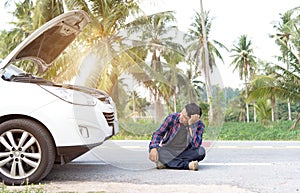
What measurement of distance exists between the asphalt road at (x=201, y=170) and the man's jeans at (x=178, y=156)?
15 cm

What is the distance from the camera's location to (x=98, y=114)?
4.70m

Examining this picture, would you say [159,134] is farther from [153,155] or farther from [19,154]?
[19,154]

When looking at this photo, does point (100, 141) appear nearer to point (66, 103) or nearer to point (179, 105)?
point (66, 103)

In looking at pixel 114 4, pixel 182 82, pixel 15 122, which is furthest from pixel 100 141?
pixel 114 4

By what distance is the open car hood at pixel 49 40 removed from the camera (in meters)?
4.50

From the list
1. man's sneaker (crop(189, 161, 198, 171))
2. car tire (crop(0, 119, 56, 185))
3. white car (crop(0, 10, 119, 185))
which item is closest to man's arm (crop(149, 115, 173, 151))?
man's sneaker (crop(189, 161, 198, 171))

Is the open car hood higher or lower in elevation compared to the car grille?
higher

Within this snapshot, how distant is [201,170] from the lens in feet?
17.0

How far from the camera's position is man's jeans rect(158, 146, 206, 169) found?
5.17 meters

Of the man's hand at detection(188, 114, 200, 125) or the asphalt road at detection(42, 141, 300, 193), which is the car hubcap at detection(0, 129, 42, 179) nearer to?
the asphalt road at detection(42, 141, 300, 193)

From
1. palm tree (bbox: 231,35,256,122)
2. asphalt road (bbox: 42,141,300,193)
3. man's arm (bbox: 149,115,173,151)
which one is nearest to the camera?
asphalt road (bbox: 42,141,300,193)

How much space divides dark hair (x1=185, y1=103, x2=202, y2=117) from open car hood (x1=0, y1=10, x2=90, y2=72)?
62.3 inches

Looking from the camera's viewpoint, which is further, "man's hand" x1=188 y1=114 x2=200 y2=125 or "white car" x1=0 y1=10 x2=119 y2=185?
"man's hand" x1=188 y1=114 x2=200 y2=125

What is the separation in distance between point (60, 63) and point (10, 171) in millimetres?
12041
